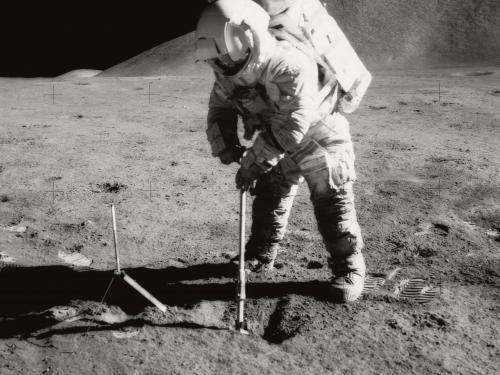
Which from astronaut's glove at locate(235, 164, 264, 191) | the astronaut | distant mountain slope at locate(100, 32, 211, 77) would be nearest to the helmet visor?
the astronaut

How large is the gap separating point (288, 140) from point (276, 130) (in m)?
0.06

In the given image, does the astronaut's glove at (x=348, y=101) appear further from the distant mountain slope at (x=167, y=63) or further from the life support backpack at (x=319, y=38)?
the distant mountain slope at (x=167, y=63)

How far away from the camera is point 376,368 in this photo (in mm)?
2082

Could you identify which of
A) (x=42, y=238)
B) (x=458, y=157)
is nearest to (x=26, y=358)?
(x=42, y=238)

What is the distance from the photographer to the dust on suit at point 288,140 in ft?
6.83

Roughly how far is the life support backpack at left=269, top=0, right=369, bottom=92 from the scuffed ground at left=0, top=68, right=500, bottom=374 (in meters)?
1.01

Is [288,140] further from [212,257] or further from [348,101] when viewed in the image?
[212,257]

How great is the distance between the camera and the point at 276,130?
2.12 meters

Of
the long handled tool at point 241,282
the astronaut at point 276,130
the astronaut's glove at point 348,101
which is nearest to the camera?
the astronaut at point 276,130

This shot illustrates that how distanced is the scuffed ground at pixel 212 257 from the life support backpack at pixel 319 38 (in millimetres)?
1014

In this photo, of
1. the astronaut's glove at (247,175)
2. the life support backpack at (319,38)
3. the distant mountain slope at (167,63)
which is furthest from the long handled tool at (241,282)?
the distant mountain slope at (167,63)

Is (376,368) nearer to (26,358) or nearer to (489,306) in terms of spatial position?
(489,306)

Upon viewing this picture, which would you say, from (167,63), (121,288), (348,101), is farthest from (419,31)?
(121,288)

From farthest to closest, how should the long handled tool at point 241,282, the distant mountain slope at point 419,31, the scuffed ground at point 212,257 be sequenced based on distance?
1. the distant mountain slope at point 419,31
2. the long handled tool at point 241,282
3. the scuffed ground at point 212,257
